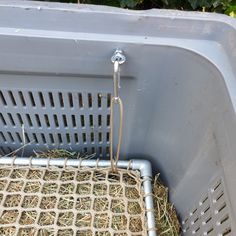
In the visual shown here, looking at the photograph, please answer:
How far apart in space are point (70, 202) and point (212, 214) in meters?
0.34

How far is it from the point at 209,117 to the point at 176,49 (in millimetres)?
141

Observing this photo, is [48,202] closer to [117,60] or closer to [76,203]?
[76,203]

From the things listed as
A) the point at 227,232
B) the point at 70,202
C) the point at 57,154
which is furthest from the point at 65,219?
the point at 227,232

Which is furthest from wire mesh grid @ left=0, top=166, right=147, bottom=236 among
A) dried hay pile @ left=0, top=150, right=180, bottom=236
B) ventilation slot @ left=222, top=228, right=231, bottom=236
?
ventilation slot @ left=222, top=228, right=231, bottom=236

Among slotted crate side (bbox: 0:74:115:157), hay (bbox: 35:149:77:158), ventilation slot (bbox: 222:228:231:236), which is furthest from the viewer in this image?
hay (bbox: 35:149:77:158)

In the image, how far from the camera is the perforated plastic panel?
0.75 metres

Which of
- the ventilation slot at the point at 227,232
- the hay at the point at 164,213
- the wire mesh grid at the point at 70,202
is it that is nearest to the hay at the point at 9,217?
the wire mesh grid at the point at 70,202

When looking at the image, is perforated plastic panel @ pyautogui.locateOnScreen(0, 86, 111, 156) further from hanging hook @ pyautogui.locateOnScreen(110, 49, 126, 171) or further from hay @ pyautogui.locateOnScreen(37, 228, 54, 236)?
hay @ pyautogui.locateOnScreen(37, 228, 54, 236)

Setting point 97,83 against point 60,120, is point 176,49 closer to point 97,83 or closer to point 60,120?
point 97,83

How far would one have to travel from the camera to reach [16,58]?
66 cm

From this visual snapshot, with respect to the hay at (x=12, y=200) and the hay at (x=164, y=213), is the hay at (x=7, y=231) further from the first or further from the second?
the hay at (x=164, y=213)

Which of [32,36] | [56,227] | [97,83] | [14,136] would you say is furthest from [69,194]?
[32,36]

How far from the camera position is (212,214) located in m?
0.67

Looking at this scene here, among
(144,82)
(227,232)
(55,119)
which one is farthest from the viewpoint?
(55,119)
